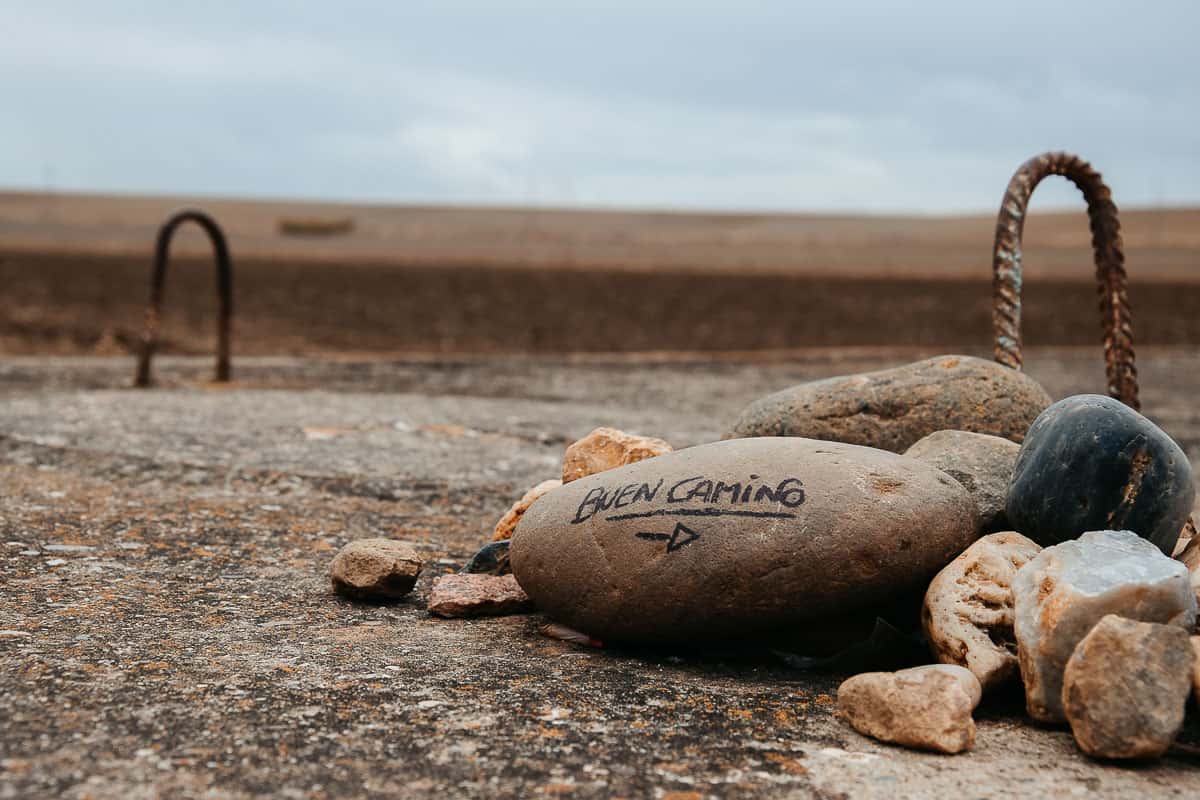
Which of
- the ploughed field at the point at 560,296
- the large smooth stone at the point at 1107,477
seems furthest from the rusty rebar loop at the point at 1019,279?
the ploughed field at the point at 560,296

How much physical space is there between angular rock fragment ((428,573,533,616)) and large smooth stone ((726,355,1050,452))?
4.22 feet

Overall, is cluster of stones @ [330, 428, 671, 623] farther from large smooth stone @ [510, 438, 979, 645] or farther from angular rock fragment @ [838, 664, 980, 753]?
angular rock fragment @ [838, 664, 980, 753]

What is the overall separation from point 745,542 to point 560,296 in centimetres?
2028

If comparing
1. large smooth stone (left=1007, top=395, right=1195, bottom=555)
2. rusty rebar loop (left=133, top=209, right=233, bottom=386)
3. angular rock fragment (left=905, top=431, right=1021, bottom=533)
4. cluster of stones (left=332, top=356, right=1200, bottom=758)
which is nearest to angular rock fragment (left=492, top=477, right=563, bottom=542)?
cluster of stones (left=332, top=356, right=1200, bottom=758)

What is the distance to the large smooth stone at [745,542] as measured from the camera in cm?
349

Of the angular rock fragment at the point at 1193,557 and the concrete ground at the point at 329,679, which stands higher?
the angular rock fragment at the point at 1193,557

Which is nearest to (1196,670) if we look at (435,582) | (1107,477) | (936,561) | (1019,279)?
(1107,477)

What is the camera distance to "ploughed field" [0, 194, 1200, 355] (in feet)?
58.1

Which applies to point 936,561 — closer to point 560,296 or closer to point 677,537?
point 677,537

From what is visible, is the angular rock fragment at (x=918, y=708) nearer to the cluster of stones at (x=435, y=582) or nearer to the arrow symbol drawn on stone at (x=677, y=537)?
the arrow symbol drawn on stone at (x=677, y=537)

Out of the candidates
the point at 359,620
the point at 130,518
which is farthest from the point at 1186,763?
the point at 130,518

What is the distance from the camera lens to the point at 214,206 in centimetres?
8212

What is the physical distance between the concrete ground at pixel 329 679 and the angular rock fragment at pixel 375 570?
62 millimetres

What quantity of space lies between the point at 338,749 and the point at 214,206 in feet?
278
